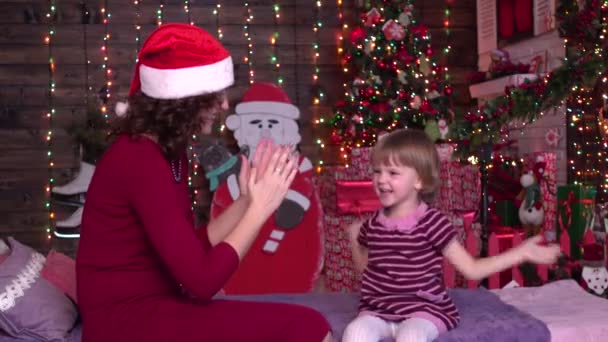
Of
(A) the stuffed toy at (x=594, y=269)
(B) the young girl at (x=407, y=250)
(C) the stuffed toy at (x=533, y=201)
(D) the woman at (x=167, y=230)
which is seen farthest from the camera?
(C) the stuffed toy at (x=533, y=201)

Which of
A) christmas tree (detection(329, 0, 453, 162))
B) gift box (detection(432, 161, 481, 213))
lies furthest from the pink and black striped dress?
christmas tree (detection(329, 0, 453, 162))

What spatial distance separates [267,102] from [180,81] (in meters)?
3.79

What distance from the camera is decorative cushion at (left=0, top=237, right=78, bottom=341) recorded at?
8.67ft

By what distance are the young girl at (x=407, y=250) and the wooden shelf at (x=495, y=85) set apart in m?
2.54

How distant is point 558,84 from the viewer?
4285 millimetres

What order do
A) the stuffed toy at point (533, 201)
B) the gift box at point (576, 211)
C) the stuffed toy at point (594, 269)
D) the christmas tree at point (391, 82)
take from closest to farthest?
the stuffed toy at point (594, 269)
the gift box at point (576, 211)
the stuffed toy at point (533, 201)
the christmas tree at point (391, 82)

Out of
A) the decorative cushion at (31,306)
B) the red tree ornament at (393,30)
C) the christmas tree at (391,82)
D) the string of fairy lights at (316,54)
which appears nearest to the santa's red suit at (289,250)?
the christmas tree at (391,82)

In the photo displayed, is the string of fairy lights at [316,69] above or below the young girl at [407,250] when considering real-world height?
above

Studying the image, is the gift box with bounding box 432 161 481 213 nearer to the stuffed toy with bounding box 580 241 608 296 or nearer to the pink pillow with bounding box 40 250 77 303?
the stuffed toy with bounding box 580 241 608 296

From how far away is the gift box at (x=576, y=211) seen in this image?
4.66 m

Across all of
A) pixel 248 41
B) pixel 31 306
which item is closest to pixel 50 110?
pixel 248 41

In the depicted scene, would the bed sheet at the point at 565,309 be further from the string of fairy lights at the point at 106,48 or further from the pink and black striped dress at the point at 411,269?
the string of fairy lights at the point at 106,48

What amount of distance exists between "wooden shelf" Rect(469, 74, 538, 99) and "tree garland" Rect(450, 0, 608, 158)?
0.41 meters

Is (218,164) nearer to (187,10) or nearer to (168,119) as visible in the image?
(187,10)
